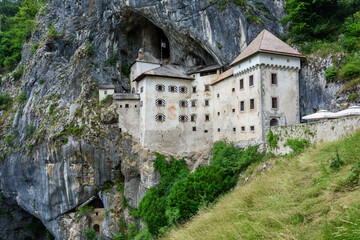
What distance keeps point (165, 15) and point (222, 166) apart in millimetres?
19292

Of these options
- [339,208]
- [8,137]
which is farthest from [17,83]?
[339,208]

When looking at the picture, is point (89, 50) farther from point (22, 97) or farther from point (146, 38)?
point (22, 97)

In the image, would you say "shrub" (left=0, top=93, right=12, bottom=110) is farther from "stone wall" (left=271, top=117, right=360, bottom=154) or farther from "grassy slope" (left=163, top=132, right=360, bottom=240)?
"grassy slope" (left=163, top=132, right=360, bottom=240)

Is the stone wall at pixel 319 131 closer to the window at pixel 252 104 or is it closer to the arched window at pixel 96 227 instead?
the window at pixel 252 104

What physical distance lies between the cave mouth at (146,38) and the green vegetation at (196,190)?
67.1 ft

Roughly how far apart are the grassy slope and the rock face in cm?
1697

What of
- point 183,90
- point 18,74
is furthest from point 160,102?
point 18,74

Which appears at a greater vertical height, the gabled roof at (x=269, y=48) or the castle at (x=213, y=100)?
the gabled roof at (x=269, y=48)

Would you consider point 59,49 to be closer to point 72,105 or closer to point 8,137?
point 72,105

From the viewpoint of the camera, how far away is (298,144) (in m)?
16.8

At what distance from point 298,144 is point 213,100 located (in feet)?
46.0

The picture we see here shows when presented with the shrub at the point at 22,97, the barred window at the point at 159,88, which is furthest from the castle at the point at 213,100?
the shrub at the point at 22,97

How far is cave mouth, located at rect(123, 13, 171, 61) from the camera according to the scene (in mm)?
37688

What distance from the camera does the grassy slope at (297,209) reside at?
467 centimetres
